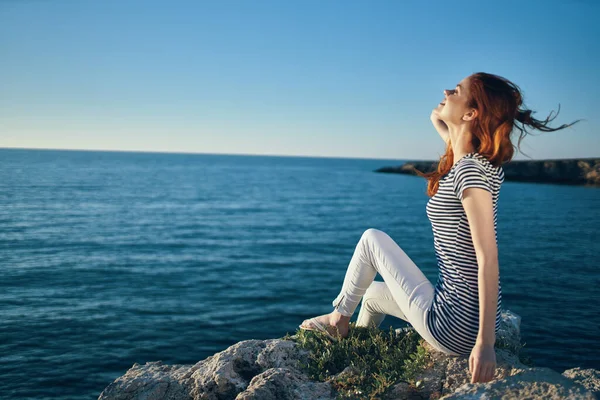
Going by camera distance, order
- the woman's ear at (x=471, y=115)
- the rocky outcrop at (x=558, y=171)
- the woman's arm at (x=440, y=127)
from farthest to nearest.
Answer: the rocky outcrop at (x=558, y=171), the woman's arm at (x=440, y=127), the woman's ear at (x=471, y=115)

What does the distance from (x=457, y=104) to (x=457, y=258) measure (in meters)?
1.22

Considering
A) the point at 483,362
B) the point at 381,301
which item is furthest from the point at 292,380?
the point at 483,362

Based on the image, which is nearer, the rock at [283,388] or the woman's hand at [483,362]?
the woman's hand at [483,362]

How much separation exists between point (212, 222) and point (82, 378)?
24.8 meters

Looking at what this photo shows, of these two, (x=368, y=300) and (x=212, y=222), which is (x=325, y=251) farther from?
(x=368, y=300)

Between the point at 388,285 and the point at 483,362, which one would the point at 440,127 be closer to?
the point at 388,285

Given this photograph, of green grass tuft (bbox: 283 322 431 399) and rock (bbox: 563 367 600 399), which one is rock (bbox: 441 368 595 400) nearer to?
rock (bbox: 563 367 600 399)

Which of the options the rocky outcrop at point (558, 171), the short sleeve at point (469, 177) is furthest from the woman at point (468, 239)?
the rocky outcrop at point (558, 171)

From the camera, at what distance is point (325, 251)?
76.1 feet

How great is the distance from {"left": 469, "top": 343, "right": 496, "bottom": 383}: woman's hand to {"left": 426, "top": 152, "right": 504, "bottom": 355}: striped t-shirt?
12.9 inches

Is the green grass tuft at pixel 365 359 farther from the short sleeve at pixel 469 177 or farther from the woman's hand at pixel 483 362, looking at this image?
the short sleeve at pixel 469 177

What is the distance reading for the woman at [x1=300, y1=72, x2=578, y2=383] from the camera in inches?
128

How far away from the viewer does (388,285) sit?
4.11 metres

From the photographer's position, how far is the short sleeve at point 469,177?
3.32m
